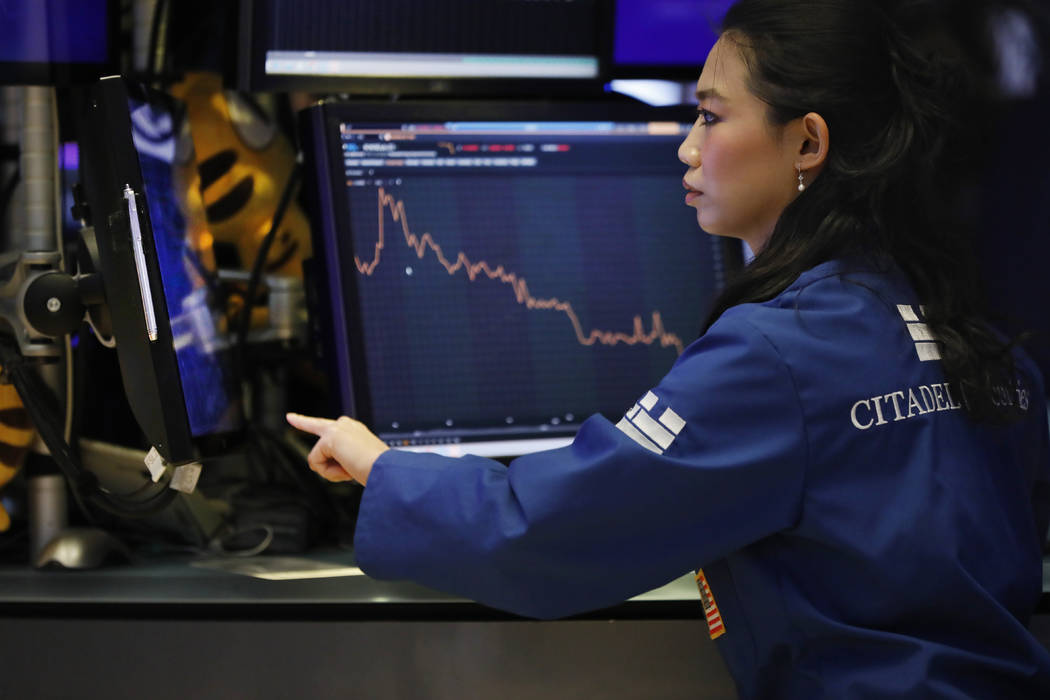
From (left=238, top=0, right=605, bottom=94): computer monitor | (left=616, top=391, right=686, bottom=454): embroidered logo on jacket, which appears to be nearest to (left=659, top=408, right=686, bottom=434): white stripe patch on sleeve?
(left=616, top=391, right=686, bottom=454): embroidered logo on jacket

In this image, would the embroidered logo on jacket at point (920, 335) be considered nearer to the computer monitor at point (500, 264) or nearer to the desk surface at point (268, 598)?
the desk surface at point (268, 598)

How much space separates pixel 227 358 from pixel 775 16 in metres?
0.73

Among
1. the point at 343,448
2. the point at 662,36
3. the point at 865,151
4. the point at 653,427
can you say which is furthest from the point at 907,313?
the point at 662,36

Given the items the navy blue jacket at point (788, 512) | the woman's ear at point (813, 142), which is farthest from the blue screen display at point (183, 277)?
the woman's ear at point (813, 142)

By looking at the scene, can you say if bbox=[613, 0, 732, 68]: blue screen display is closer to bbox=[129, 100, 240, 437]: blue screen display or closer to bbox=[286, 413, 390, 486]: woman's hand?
bbox=[129, 100, 240, 437]: blue screen display

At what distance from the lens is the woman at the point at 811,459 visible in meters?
0.86

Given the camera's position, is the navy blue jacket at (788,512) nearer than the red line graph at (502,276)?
Yes

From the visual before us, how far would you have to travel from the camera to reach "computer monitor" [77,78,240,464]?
A: 1.00 m

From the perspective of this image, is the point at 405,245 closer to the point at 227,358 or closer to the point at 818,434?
the point at 227,358

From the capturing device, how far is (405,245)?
4.21 ft

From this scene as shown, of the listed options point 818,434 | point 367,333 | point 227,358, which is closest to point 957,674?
point 818,434

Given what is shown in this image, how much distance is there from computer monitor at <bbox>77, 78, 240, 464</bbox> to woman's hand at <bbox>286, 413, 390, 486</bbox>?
114 mm

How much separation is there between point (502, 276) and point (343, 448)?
39 centimetres

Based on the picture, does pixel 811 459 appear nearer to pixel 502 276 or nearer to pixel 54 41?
pixel 502 276
